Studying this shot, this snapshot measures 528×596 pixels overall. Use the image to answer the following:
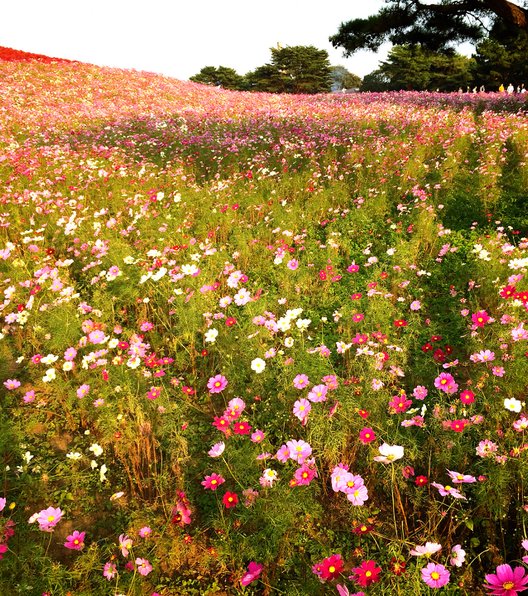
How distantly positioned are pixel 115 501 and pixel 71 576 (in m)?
0.47

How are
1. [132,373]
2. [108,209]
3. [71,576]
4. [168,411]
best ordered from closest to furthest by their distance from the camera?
[71,576]
[168,411]
[132,373]
[108,209]

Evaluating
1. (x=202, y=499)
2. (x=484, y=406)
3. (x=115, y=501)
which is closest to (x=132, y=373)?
(x=115, y=501)

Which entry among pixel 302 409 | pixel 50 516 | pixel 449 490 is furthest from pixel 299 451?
pixel 50 516

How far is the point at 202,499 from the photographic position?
234 centimetres

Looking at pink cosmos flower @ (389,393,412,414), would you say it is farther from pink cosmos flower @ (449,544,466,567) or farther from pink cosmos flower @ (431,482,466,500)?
pink cosmos flower @ (449,544,466,567)

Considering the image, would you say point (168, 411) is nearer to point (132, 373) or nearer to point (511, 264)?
point (132, 373)

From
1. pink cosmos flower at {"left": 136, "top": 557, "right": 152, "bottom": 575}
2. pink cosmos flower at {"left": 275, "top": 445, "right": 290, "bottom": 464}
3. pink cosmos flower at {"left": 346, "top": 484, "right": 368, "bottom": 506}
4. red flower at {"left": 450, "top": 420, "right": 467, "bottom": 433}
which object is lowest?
pink cosmos flower at {"left": 136, "top": 557, "right": 152, "bottom": 575}

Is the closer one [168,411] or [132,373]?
[168,411]

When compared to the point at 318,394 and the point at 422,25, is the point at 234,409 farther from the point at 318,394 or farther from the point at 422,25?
the point at 422,25

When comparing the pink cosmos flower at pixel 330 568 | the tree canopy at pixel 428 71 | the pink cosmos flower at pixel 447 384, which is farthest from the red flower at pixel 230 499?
the tree canopy at pixel 428 71

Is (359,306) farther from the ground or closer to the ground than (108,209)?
closer to the ground

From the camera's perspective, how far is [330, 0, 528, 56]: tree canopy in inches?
357

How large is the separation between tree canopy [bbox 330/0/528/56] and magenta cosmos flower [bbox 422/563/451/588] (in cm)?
1077

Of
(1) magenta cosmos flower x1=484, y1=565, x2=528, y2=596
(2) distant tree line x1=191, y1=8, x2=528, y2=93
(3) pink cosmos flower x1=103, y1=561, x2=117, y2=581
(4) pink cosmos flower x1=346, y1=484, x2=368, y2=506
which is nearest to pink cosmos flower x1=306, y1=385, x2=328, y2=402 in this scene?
(4) pink cosmos flower x1=346, y1=484, x2=368, y2=506
